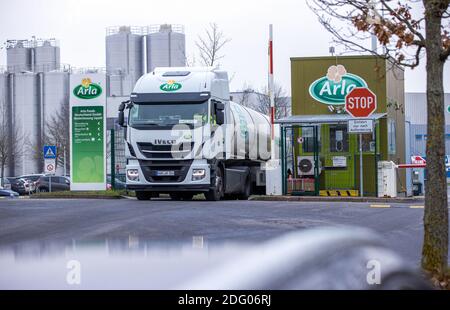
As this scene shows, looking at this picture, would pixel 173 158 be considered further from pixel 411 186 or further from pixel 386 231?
pixel 411 186

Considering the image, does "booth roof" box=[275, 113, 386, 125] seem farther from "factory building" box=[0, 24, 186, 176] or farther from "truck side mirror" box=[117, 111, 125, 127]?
"factory building" box=[0, 24, 186, 176]

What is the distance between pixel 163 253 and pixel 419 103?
219ft

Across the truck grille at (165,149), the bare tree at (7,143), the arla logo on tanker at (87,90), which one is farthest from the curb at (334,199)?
the bare tree at (7,143)

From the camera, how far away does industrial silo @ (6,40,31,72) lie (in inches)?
3460

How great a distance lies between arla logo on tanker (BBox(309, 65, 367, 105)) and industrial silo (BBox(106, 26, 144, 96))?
2272 inches

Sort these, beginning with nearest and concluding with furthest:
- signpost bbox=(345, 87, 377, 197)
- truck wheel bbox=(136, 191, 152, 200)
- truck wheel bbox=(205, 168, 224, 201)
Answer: truck wheel bbox=(205, 168, 224, 201) → truck wheel bbox=(136, 191, 152, 200) → signpost bbox=(345, 87, 377, 197)

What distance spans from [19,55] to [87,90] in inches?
2515

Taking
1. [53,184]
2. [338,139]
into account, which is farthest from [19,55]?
[338,139]

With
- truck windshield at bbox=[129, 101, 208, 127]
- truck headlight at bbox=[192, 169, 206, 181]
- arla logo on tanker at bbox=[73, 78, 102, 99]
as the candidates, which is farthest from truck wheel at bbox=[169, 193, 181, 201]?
arla logo on tanker at bbox=[73, 78, 102, 99]

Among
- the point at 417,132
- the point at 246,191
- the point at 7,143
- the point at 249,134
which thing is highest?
the point at 417,132

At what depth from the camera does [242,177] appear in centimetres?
2536

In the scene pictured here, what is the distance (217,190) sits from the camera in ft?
72.0

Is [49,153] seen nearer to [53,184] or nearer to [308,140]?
[308,140]
